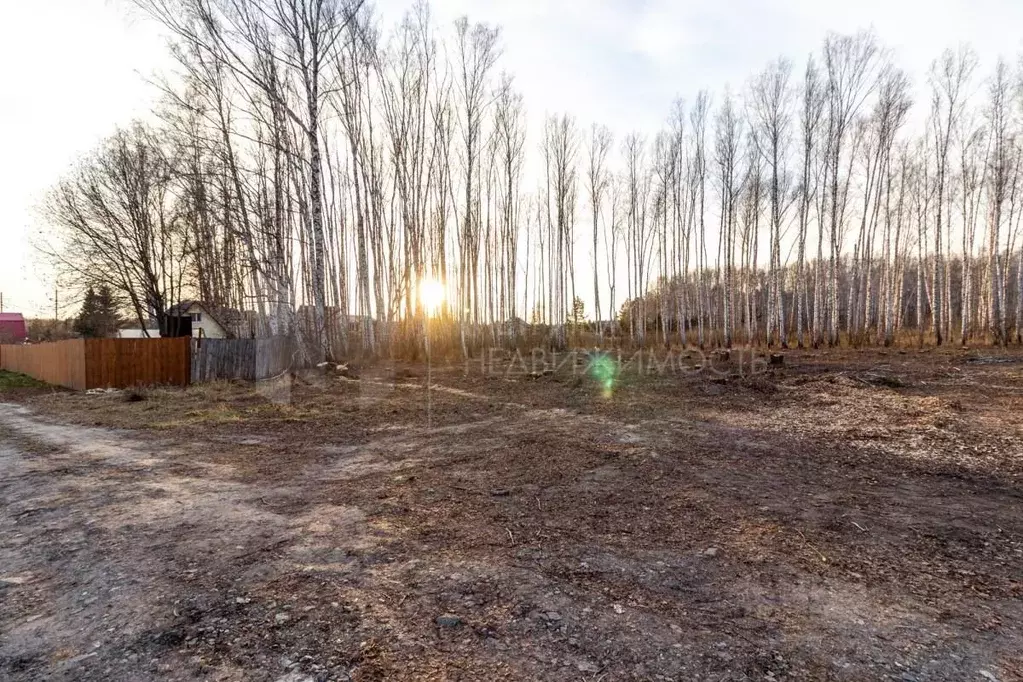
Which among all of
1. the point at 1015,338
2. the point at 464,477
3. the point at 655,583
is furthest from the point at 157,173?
the point at 1015,338

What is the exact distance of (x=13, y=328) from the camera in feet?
153

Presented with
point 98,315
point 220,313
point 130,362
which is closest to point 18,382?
point 130,362

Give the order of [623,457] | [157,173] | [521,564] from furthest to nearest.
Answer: [157,173]
[623,457]
[521,564]

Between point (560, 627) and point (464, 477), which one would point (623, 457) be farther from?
point (560, 627)

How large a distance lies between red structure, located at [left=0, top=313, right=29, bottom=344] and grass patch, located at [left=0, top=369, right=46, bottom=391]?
31310 millimetres

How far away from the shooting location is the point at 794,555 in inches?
125

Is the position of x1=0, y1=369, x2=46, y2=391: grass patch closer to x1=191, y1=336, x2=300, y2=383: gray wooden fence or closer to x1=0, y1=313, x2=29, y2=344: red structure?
x1=191, y1=336, x2=300, y2=383: gray wooden fence

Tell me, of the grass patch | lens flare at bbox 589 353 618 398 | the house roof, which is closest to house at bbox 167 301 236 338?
the house roof

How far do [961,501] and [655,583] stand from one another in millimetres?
3480

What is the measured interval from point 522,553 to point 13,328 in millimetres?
65659

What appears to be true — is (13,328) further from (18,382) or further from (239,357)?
(239,357)

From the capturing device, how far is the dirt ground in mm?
2172

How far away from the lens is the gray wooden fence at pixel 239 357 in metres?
14.5

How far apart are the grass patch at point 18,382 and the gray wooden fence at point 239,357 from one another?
269 inches
